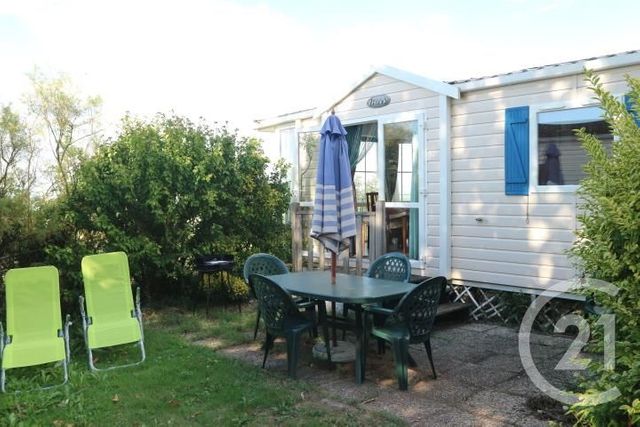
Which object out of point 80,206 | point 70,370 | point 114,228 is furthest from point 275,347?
point 80,206

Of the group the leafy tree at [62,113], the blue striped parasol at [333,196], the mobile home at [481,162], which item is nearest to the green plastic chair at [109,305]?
the blue striped parasol at [333,196]

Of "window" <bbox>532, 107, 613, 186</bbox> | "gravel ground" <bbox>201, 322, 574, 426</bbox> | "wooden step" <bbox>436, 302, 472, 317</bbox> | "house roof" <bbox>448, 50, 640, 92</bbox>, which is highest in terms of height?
"house roof" <bbox>448, 50, 640, 92</bbox>

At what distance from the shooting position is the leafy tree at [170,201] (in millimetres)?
6676

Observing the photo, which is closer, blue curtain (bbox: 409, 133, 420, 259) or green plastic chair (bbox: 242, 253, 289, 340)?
green plastic chair (bbox: 242, 253, 289, 340)

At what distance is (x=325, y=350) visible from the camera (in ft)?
15.5

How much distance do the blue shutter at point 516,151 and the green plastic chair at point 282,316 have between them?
3.10m

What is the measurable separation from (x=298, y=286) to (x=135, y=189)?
3198mm

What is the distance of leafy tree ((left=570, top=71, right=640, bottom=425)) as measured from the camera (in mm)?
2064

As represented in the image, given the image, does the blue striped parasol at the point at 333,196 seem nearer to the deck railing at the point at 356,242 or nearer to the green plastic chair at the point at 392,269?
the green plastic chair at the point at 392,269

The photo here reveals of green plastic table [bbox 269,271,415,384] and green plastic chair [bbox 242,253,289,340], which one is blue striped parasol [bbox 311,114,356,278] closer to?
green plastic table [bbox 269,271,415,384]

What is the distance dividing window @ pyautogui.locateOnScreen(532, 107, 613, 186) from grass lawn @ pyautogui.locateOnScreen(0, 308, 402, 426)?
143 inches

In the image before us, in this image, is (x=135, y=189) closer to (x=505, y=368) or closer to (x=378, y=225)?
(x=378, y=225)

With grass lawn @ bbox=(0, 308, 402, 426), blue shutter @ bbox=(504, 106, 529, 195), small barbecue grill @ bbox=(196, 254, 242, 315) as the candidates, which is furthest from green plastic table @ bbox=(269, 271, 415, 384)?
blue shutter @ bbox=(504, 106, 529, 195)

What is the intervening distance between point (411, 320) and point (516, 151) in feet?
9.68
